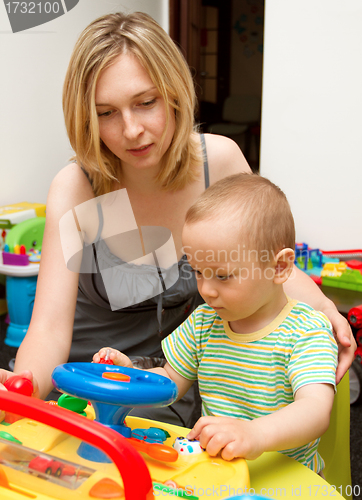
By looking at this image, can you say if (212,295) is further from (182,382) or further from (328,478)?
(328,478)

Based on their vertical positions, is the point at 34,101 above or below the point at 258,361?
above

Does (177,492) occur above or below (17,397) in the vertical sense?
below

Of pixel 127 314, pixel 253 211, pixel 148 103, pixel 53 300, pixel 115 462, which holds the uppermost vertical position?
pixel 148 103

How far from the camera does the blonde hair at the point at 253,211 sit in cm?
65

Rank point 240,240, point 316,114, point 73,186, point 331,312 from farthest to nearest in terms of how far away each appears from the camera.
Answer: point 316,114 < point 73,186 < point 331,312 < point 240,240

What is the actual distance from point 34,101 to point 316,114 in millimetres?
1499

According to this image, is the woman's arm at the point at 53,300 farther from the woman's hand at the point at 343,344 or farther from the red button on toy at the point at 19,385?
the woman's hand at the point at 343,344

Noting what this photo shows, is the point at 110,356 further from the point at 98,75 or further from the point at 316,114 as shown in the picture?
the point at 316,114

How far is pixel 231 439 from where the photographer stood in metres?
0.54

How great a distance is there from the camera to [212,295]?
0.66 meters

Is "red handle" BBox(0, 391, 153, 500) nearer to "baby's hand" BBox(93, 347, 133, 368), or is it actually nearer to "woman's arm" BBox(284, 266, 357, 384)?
"baby's hand" BBox(93, 347, 133, 368)

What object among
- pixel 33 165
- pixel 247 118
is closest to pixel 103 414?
pixel 33 165

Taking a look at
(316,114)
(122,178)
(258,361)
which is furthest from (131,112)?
(316,114)

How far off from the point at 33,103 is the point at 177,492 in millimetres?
2479
